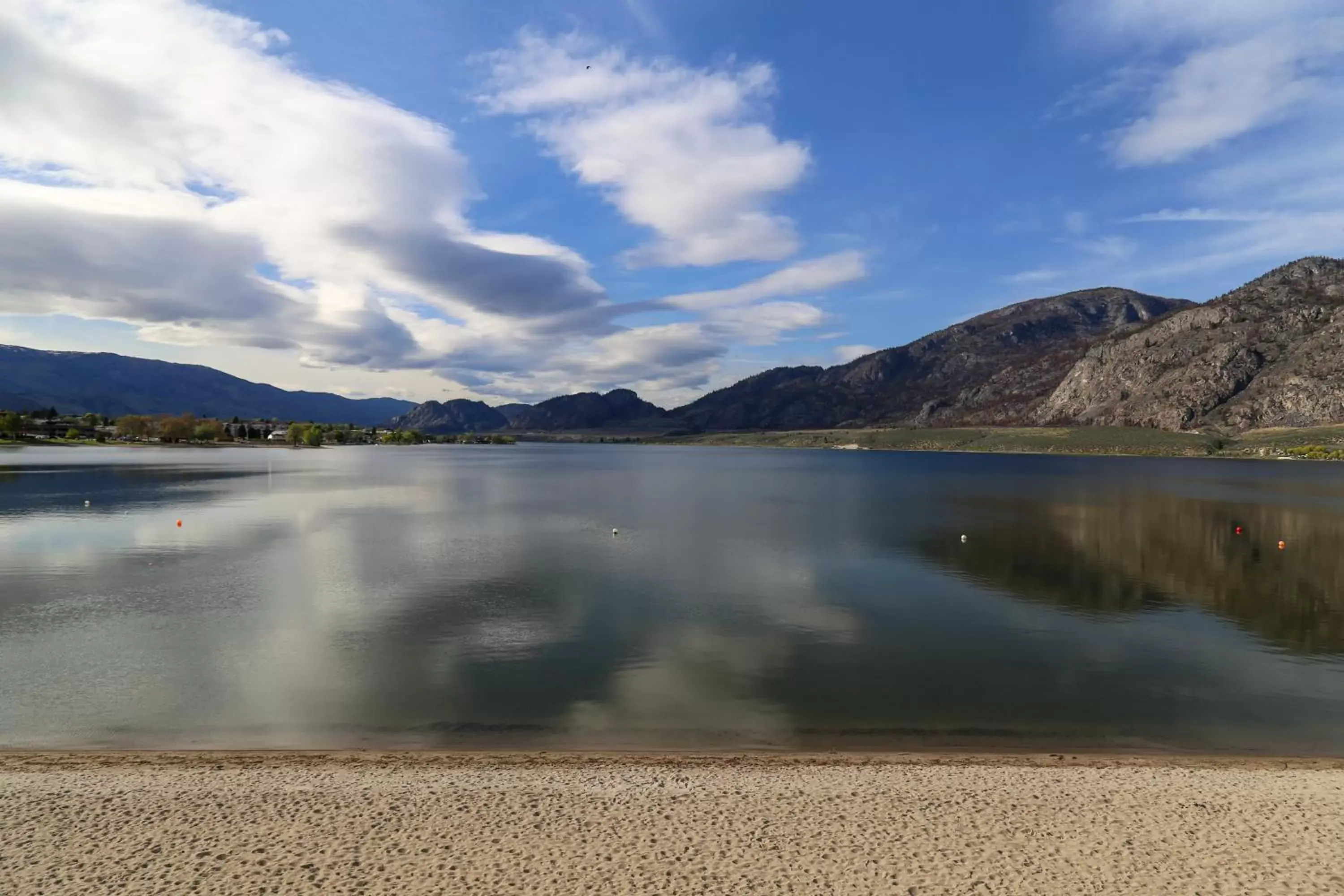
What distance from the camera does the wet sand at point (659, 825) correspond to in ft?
38.7

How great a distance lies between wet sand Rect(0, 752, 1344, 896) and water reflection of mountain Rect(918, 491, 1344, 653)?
2234 cm

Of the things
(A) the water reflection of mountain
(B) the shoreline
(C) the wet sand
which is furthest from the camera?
(A) the water reflection of mountain

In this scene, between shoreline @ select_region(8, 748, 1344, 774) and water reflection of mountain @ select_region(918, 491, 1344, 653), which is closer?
shoreline @ select_region(8, 748, 1344, 774)

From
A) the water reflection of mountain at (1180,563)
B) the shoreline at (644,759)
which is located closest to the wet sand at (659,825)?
the shoreline at (644,759)

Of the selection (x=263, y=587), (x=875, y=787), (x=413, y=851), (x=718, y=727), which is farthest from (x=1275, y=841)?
(x=263, y=587)

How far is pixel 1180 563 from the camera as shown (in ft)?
165

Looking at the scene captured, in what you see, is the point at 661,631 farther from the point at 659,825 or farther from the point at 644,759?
the point at 659,825

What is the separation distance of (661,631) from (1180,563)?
43.7 m

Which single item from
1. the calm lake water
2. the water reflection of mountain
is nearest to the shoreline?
the calm lake water

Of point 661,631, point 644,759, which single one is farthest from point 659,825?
point 661,631

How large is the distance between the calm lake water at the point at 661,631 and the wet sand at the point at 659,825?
97.4 inches

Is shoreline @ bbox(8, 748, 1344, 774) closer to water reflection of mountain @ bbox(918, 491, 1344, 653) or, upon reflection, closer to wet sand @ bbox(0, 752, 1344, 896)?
wet sand @ bbox(0, 752, 1344, 896)

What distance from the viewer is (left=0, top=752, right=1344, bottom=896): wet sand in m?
11.8

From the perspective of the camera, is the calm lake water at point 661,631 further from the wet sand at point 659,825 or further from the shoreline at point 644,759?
the wet sand at point 659,825
